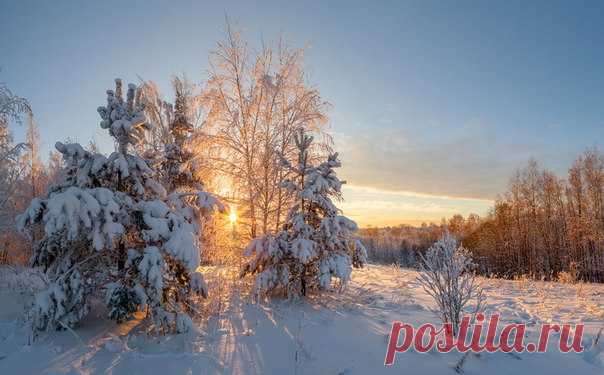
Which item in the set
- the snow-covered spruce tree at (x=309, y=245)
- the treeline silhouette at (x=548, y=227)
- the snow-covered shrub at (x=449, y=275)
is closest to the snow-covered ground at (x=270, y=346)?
the snow-covered spruce tree at (x=309, y=245)

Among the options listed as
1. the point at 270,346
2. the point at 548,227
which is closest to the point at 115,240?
the point at 270,346

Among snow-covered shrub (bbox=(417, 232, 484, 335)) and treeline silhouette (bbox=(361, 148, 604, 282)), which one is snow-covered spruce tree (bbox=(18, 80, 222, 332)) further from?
treeline silhouette (bbox=(361, 148, 604, 282))

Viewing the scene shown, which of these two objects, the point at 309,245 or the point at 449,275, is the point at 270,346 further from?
the point at 449,275

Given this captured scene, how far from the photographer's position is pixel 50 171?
16.9m

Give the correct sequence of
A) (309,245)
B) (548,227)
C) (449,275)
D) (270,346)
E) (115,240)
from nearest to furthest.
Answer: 1. (270,346)
2. (449,275)
3. (115,240)
4. (309,245)
5. (548,227)

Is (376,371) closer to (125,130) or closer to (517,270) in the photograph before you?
(125,130)

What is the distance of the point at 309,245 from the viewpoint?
250 inches

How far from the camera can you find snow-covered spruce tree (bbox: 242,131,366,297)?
642 centimetres

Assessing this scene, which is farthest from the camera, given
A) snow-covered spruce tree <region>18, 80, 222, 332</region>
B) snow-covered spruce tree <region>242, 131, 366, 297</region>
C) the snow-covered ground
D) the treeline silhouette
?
the treeline silhouette

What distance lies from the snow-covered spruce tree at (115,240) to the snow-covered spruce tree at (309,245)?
1696 mm

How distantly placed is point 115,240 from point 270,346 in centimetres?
301

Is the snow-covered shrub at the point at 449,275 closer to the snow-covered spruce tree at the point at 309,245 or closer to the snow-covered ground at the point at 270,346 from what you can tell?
the snow-covered ground at the point at 270,346

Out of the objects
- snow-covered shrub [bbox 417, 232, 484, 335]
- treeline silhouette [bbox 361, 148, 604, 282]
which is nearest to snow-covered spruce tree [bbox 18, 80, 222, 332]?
snow-covered shrub [bbox 417, 232, 484, 335]

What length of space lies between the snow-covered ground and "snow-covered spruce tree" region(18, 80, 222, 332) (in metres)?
0.42
